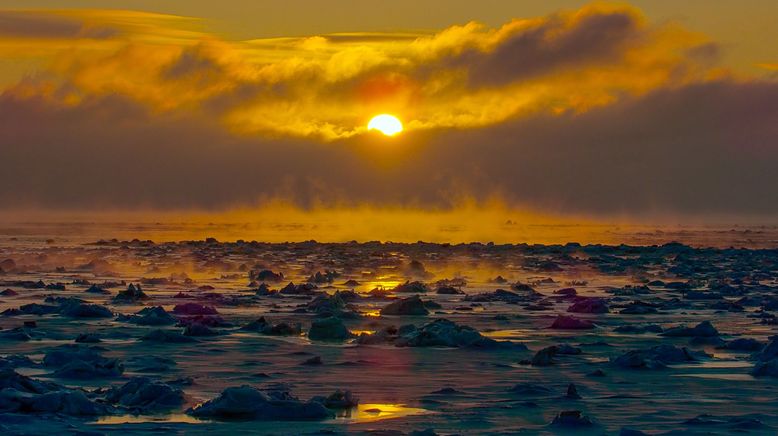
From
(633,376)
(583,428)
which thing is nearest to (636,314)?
(633,376)

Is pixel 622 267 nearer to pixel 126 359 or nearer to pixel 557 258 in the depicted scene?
pixel 557 258

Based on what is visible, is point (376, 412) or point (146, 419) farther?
point (376, 412)

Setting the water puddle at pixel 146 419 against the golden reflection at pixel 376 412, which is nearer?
the water puddle at pixel 146 419

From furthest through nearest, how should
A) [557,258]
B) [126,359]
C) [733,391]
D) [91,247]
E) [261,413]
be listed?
[91,247] < [557,258] < [126,359] < [733,391] < [261,413]

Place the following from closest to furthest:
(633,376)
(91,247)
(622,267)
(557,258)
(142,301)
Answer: (633,376), (142,301), (622,267), (557,258), (91,247)

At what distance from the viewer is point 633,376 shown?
63.9 ft

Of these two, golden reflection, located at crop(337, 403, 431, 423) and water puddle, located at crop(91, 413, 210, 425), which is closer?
water puddle, located at crop(91, 413, 210, 425)

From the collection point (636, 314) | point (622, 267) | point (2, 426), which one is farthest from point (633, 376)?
point (622, 267)

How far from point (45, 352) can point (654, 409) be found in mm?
10596

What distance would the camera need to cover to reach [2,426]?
1404cm

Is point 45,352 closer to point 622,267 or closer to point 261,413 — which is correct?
point 261,413

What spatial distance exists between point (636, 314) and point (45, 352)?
50.2 feet

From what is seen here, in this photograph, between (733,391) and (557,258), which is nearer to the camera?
(733,391)

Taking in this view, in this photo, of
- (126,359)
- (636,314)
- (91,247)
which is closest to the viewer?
(126,359)
